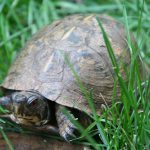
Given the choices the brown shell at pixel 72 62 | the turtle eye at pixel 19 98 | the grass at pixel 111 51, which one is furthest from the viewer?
the brown shell at pixel 72 62

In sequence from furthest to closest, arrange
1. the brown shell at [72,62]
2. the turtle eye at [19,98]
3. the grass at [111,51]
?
the brown shell at [72,62], the turtle eye at [19,98], the grass at [111,51]

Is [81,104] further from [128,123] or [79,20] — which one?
[79,20]

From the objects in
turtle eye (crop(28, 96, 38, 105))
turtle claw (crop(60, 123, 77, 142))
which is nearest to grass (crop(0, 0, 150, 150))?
turtle claw (crop(60, 123, 77, 142))

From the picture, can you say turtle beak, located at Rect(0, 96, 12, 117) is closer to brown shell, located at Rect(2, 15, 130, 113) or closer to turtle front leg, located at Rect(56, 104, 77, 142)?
brown shell, located at Rect(2, 15, 130, 113)

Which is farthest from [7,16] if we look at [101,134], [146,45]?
[101,134]

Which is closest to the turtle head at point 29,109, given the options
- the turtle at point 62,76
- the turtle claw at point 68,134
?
the turtle at point 62,76

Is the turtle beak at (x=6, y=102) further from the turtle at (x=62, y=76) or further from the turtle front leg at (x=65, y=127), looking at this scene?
the turtle front leg at (x=65, y=127)
